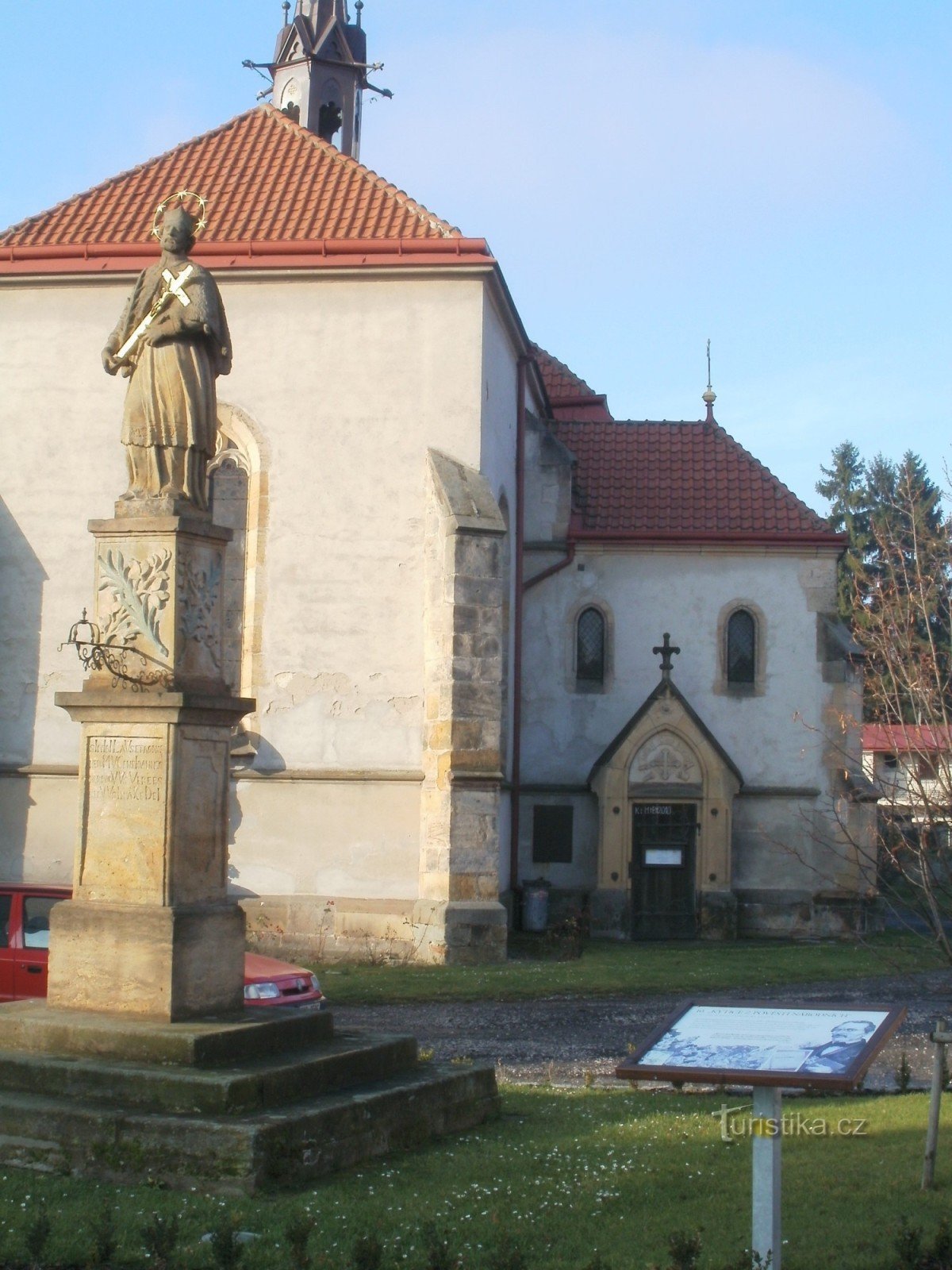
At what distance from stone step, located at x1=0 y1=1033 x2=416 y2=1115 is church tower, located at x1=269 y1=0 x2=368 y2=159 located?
961 inches

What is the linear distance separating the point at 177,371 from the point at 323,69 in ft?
73.5

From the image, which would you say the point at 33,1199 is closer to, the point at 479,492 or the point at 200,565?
the point at 200,565

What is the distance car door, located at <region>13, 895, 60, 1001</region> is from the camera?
13359 mm

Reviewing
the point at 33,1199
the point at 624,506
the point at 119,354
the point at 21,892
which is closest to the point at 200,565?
the point at 119,354

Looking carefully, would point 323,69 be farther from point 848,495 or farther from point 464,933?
point 848,495

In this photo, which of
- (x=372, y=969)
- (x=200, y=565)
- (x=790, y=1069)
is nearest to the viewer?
(x=790, y=1069)

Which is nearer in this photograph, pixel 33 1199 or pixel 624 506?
pixel 33 1199

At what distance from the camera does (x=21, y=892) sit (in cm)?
1389

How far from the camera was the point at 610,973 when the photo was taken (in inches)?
719

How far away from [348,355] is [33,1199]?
Answer: 585 inches

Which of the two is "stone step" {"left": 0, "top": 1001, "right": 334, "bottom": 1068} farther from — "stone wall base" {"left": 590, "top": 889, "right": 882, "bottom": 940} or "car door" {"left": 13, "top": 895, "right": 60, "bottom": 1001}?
"stone wall base" {"left": 590, "top": 889, "right": 882, "bottom": 940}

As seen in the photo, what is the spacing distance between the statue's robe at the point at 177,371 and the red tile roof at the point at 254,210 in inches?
443

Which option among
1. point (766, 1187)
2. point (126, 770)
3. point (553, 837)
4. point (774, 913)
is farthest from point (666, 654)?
point (766, 1187)

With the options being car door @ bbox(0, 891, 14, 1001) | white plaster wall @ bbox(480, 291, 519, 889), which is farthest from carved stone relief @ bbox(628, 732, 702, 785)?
car door @ bbox(0, 891, 14, 1001)
